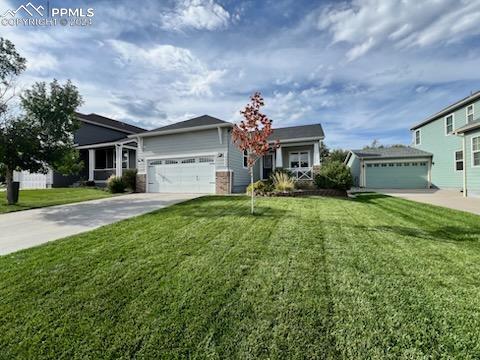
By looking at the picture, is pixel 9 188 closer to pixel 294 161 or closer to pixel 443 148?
pixel 294 161

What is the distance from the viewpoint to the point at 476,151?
12.4 m

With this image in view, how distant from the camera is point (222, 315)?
8.00ft

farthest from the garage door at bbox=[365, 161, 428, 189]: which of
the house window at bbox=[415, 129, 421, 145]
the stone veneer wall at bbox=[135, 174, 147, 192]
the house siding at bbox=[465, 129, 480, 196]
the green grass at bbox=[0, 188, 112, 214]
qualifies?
the green grass at bbox=[0, 188, 112, 214]

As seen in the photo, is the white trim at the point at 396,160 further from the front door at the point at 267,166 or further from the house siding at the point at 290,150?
the front door at the point at 267,166

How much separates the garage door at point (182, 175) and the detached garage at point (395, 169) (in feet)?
43.8

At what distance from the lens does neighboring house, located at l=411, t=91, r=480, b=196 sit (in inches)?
495

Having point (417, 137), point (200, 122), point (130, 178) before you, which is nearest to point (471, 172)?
point (417, 137)

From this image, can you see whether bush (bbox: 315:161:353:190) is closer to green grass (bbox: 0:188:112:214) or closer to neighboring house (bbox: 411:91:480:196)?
neighboring house (bbox: 411:91:480:196)

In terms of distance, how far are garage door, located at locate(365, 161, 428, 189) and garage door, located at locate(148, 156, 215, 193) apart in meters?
14.9

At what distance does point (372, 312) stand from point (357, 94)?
15.9m

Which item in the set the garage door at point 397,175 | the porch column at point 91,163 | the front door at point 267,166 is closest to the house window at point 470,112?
the garage door at point 397,175

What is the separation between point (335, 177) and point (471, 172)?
291 inches

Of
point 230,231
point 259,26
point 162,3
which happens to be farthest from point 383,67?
point 230,231

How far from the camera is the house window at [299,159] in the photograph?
17.5m
